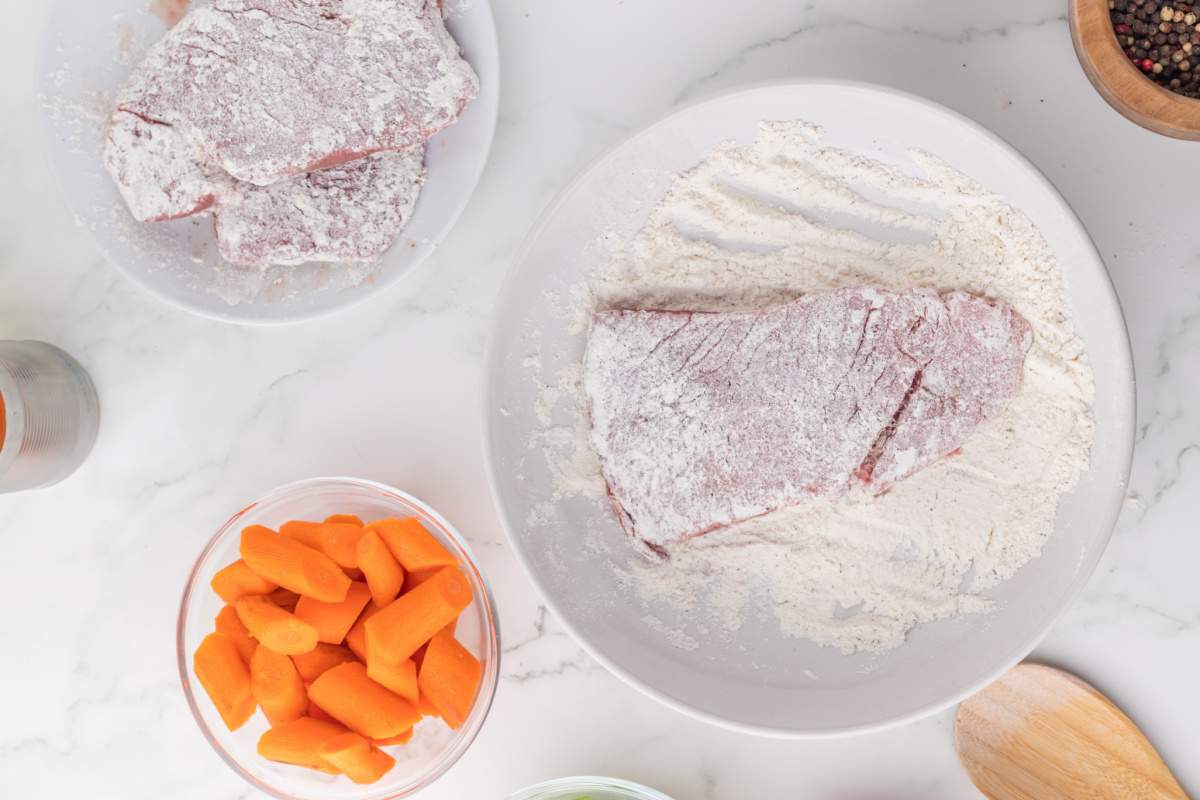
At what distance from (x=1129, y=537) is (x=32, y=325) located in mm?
2188

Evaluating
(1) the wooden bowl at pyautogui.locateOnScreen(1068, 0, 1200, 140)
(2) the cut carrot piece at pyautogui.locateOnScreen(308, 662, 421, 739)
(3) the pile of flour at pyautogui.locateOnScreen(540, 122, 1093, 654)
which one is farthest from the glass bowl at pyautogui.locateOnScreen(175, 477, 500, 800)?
(1) the wooden bowl at pyautogui.locateOnScreen(1068, 0, 1200, 140)

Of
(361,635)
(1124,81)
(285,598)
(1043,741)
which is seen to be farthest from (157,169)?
(1043,741)

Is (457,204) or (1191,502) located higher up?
(457,204)

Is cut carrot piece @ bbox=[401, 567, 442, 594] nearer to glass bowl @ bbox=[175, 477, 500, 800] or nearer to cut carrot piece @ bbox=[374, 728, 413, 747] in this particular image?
glass bowl @ bbox=[175, 477, 500, 800]

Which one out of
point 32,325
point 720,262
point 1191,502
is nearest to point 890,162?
point 720,262

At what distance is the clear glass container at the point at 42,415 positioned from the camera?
62.7 inches

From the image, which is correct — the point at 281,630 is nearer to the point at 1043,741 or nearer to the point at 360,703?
the point at 360,703

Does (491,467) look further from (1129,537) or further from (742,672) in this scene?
(1129,537)

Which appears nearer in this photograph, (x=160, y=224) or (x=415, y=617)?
(x=415, y=617)

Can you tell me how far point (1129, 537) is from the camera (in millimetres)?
1729

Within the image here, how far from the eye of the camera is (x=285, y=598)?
1.62 m

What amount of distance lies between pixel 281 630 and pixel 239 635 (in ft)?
0.47

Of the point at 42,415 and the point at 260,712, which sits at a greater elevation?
the point at 42,415

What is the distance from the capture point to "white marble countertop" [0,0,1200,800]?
1683 mm
